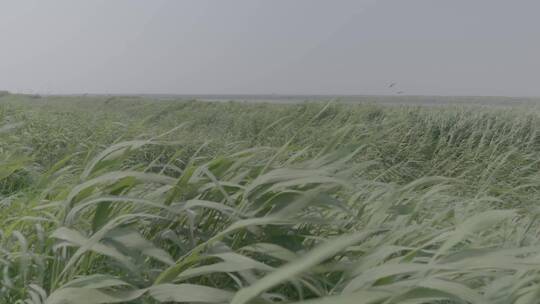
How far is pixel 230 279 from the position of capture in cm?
118

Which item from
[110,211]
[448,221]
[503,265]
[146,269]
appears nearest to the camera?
[503,265]

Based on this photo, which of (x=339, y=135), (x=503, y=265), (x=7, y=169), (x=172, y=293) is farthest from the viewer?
(x=7, y=169)

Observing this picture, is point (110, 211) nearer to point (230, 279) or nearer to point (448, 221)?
point (230, 279)

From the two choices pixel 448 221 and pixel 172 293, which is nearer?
pixel 172 293

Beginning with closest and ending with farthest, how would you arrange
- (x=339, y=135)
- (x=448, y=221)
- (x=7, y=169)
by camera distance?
(x=339, y=135) < (x=448, y=221) < (x=7, y=169)

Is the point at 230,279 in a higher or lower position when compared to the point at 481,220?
lower

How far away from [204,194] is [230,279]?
322 mm

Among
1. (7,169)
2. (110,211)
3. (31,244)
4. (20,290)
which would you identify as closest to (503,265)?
(110,211)

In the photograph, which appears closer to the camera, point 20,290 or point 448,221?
point 20,290

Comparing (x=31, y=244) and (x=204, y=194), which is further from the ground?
(x=204, y=194)

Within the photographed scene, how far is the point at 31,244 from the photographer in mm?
1507

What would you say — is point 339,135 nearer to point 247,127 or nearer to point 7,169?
point 7,169

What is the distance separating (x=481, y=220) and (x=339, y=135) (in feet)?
2.49

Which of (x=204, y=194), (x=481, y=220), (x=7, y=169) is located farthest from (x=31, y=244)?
(x=481, y=220)
